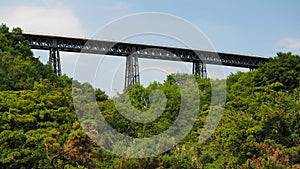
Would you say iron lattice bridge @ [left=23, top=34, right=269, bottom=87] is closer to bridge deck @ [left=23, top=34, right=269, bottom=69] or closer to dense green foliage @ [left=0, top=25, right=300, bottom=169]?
bridge deck @ [left=23, top=34, right=269, bottom=69]

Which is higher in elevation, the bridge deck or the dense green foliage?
the bridge deck

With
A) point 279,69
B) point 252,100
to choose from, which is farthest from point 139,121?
point 279,69

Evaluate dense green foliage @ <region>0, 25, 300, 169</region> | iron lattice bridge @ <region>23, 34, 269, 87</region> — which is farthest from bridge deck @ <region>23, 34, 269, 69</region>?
dense green foliage @ <region>0, 25, 300, 169</region>

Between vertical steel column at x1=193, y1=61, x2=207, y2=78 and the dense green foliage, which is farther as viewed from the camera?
vertical steel column at x1=193, y1=61, x2=207, y2=78

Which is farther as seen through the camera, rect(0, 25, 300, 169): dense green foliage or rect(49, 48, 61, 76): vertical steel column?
rect(49, 48, 61, 76): vertical steel column

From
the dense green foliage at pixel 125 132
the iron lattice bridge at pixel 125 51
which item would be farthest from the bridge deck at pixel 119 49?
the dense green foliage at pixel 125 132

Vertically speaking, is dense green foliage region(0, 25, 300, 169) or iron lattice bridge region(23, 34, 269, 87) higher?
iron lattice bridge region(23, 34, 269, 87)

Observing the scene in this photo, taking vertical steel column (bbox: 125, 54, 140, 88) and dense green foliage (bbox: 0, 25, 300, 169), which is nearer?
dense green foliage (bbox: 0, 25, 300, 169)

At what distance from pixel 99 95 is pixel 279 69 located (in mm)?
13309

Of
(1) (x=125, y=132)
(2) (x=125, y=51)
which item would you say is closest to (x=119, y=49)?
(2) (x=125, y=51)

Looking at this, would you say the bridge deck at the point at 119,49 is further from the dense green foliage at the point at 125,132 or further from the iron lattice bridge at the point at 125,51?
the dense green foliage at the point at 125,132

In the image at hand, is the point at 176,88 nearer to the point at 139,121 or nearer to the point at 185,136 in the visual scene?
the point at 139,121

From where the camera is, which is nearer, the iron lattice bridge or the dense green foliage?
the dense green foliage

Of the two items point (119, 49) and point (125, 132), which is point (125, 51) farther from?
point (125, 132)
